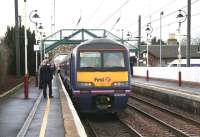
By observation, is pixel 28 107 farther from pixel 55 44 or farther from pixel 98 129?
pixel 55 44

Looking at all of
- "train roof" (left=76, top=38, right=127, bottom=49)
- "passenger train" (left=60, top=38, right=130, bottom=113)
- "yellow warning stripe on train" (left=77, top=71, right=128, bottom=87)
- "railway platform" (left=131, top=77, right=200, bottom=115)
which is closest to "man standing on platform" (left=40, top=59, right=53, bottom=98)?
"passenger train" (left=60, top=38, right=130, bottom=113)

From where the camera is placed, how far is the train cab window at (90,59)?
21.2 m

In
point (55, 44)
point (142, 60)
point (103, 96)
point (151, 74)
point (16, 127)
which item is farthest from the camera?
point (142, 60)

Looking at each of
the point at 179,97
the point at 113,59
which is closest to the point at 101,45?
the point at 113,59

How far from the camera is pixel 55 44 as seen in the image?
211ft

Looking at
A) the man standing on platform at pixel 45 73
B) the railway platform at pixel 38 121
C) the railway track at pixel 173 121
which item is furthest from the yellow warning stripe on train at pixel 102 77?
the man standing on platform at pixel 45 73

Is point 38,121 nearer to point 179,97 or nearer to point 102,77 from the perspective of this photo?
point 102,77

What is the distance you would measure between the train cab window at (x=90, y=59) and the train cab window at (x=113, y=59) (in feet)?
0.86

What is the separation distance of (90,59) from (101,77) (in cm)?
95

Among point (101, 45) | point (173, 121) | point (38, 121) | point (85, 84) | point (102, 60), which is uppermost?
point (101, 45)

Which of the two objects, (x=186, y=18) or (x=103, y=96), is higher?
(x=186, y=18)

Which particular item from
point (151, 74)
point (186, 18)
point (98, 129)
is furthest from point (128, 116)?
point (151, 74)

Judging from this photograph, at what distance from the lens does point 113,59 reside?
21.3 metres

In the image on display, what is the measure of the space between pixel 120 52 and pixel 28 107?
412cm
